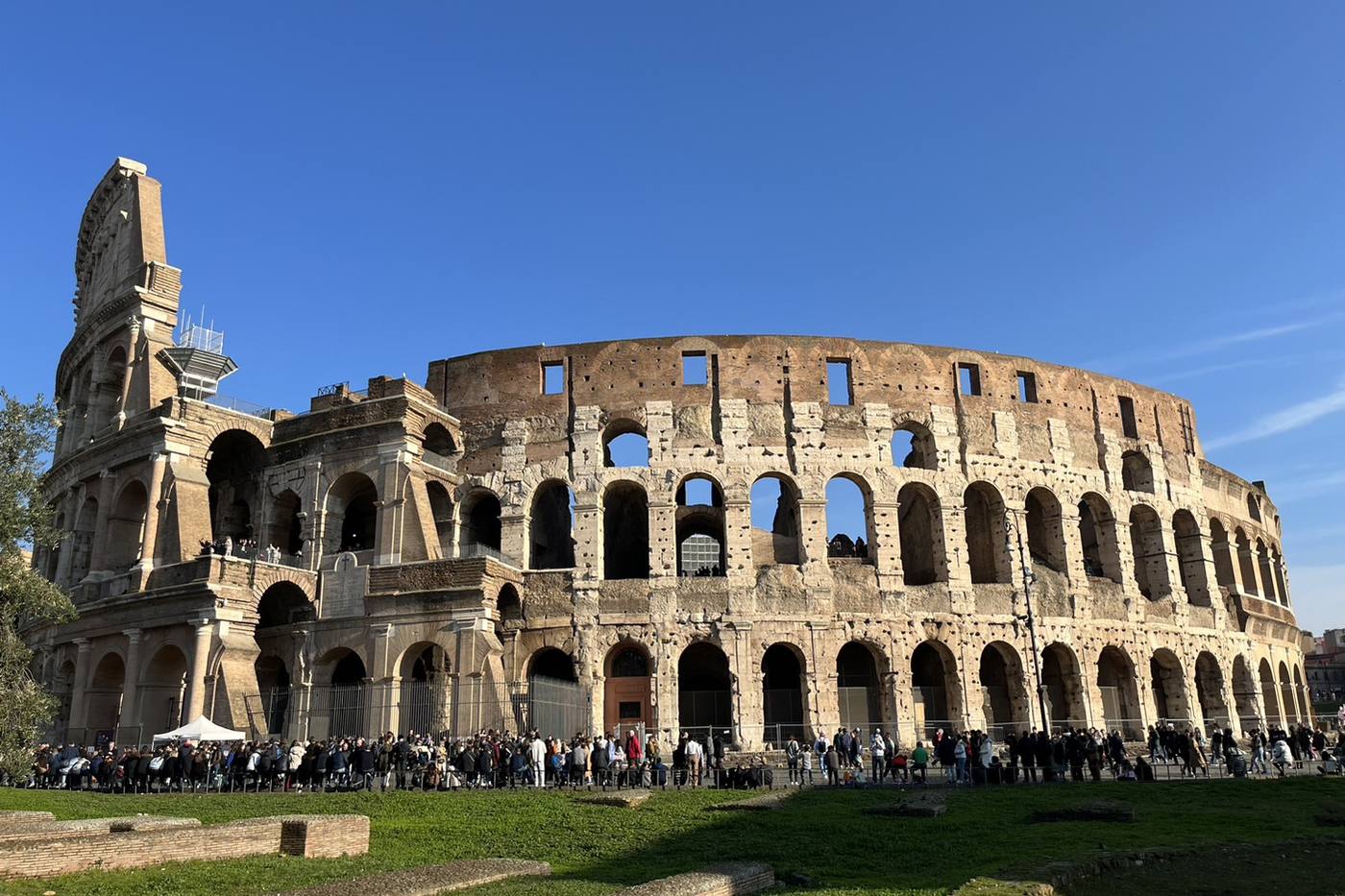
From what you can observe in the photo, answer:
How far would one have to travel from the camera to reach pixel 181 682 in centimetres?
2738

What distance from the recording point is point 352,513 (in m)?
31.9

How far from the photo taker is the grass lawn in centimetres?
1033

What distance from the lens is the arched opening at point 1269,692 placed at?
3569cm

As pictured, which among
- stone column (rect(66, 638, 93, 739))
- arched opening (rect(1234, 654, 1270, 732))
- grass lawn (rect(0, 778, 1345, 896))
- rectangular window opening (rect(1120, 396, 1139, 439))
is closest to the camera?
grass lawn (rect(0, 778, 1345, 896))

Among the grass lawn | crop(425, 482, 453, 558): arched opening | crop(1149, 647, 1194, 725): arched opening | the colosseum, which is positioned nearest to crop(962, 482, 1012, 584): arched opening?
the colosseum

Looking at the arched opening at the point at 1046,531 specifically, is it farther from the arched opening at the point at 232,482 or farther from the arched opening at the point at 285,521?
the arched opening at the point at 232,482

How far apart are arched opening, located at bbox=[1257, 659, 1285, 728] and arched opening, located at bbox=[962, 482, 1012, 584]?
488 inches

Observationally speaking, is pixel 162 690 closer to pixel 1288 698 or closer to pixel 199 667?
pixel 199 667

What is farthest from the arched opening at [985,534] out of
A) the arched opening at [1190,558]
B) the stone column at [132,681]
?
the stone column at [132,681]

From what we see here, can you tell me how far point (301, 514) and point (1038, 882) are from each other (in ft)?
79.0

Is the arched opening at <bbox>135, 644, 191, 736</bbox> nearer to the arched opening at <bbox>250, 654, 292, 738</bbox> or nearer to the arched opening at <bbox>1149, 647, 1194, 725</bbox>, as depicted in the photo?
the arched opening at <bbox>250, 654, 292, 738</bbox>

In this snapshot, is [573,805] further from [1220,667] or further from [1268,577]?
[1268,577]

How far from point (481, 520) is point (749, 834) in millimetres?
18928

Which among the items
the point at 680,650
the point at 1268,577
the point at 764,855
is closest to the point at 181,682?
the point at 680,650
